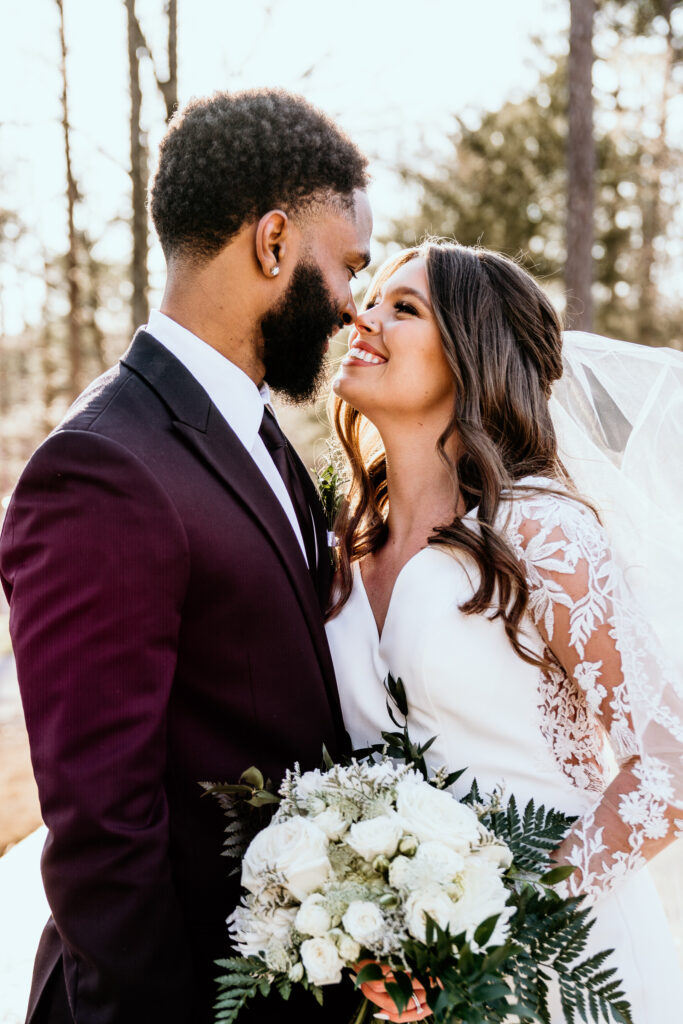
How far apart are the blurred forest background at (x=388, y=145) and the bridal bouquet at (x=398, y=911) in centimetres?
203

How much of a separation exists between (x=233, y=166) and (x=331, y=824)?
1543 millimetres

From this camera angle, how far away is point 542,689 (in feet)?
8.01

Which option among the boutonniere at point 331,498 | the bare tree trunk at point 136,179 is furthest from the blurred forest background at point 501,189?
the boutonniere at point 331,498

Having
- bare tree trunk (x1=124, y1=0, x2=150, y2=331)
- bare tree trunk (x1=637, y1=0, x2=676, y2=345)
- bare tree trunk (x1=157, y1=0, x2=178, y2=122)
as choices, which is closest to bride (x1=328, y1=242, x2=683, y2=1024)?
bare tree trunk (x1=124, y1=0, x2=150, y2=331)

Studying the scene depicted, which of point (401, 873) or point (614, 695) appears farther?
point (614, 695)

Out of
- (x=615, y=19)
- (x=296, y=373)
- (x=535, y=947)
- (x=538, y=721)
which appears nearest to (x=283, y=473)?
(x=296, y=373)

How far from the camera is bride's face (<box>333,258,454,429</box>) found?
282 cm

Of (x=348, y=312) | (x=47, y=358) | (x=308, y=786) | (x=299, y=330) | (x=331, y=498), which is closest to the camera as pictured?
(x=308, y=786)

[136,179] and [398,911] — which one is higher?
[136,179]

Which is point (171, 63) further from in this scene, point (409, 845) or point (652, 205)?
point (652, 205)

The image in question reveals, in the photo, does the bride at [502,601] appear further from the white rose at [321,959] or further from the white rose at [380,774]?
the white rose at [321,959]

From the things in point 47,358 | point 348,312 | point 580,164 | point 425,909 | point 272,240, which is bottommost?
point 47,358

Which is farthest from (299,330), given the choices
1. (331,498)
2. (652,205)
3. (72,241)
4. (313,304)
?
(652,205)

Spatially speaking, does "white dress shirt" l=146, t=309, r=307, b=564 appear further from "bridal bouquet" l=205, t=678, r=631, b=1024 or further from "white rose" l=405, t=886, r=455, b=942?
"white rose" l=405, t=886, r=455, b=942
